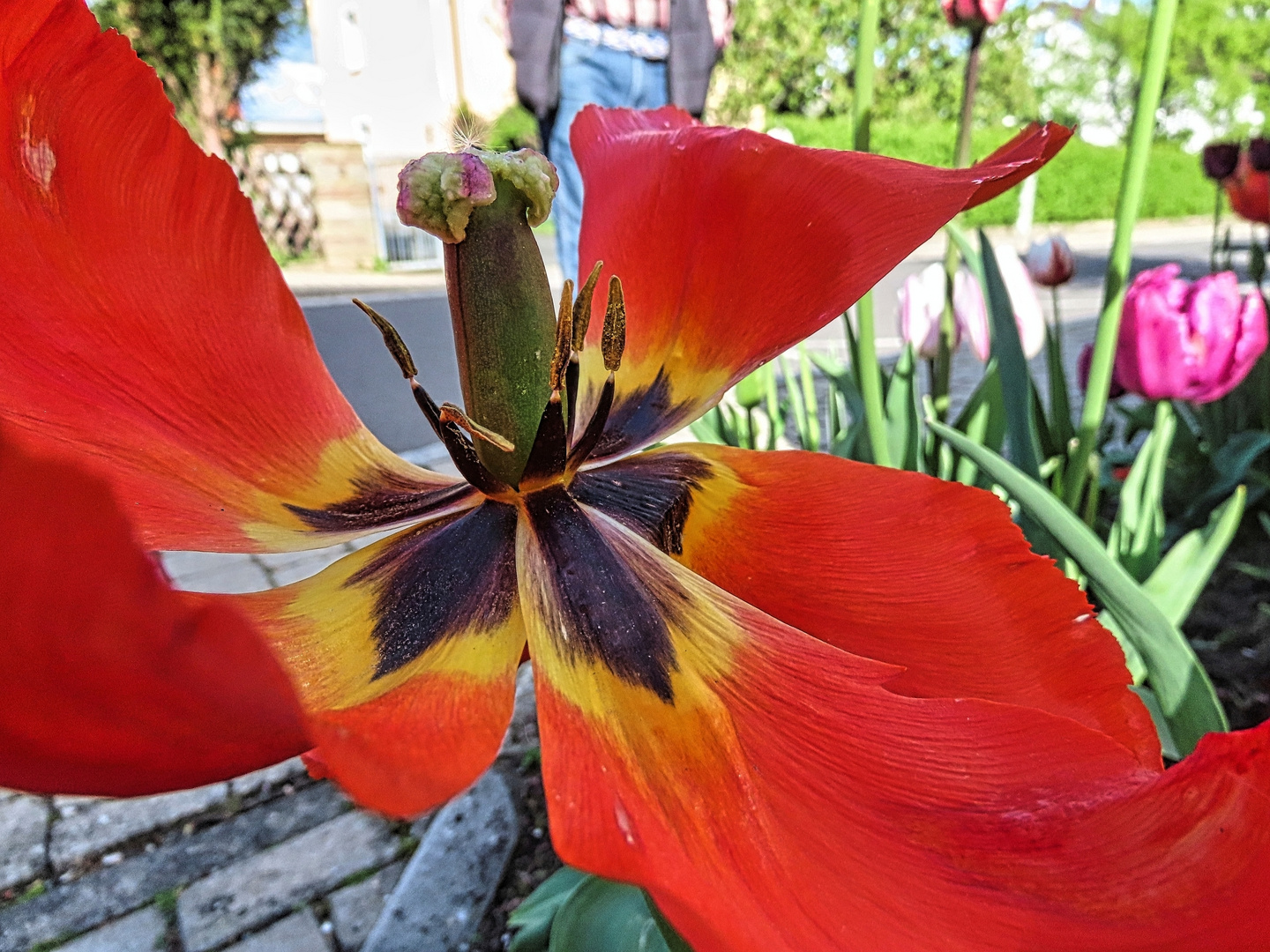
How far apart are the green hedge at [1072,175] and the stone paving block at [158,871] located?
12.7 meters

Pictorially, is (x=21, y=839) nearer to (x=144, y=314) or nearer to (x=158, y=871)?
(x=158, y=871)

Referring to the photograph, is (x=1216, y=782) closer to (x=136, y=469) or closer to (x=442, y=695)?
(x=442, y=695)

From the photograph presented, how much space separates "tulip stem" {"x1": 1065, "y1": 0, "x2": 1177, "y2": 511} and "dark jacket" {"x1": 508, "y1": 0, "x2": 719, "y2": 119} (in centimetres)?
151

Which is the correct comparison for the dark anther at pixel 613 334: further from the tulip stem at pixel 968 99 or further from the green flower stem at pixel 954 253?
the tulip stem at pixel 968 99

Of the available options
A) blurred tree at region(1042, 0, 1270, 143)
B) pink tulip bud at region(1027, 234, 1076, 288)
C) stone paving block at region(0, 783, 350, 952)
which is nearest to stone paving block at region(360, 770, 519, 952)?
stone paving block at region(0, 783, 350, 952)

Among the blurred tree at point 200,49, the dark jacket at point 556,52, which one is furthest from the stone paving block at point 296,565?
the blurred tree at point 200,49

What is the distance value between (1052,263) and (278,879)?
70.2 inches

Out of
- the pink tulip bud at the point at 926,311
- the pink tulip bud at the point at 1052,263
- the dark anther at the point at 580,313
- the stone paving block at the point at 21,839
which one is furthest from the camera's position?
the pink tulip bud at the point at 1052,263

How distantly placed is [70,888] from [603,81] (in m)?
2.21

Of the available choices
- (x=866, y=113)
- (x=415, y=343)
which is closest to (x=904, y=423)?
(x=866, y=113)

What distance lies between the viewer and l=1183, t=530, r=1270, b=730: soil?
4.67 ft

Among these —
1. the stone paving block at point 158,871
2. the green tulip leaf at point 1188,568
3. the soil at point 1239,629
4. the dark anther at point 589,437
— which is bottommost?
the stone paving block at point 158,871

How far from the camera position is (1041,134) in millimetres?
403

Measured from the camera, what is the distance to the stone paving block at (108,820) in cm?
143
